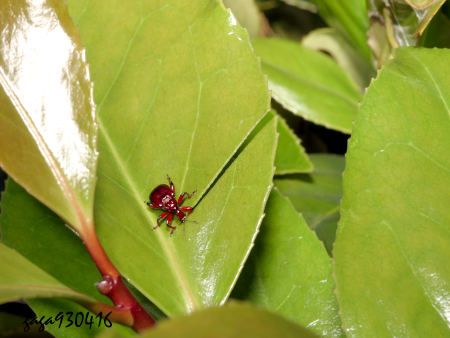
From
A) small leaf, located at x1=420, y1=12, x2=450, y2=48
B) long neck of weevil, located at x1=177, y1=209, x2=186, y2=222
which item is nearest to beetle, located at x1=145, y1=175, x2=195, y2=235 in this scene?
long neck of weevil, located at x1=177, y1=209, x2=186, y2=222

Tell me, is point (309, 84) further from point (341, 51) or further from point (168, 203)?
point (168, 203)

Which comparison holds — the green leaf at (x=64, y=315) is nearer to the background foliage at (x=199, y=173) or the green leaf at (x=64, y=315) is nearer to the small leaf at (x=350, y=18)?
the background foliage at (x=199, y=173)

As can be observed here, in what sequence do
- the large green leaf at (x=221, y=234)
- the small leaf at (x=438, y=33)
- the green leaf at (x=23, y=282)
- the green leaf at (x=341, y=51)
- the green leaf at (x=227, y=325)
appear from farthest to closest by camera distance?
1. the green leaf at (x=341, y=51)
2. the small leaf at (x=438, y=33)
3. the large green leaf at (x=221, y=234)
4. the green leaf at (x=23, y=282)
5. the green leaf at (x=227, y=325)

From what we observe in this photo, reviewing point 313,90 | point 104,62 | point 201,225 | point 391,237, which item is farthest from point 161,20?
point 313,90

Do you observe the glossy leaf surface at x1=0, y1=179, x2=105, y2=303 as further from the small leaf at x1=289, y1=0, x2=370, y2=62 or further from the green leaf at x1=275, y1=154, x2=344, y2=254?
the small leaf at x1=289, y1=0, x2=370, y2=62

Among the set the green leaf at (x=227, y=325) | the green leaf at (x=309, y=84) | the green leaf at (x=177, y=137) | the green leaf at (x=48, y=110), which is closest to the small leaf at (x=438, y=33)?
the green leaf at (x=309, y=84)
